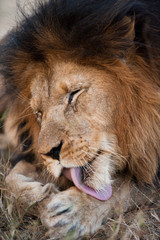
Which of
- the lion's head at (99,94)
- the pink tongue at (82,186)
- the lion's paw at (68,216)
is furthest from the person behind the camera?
the pink tongue at (82,186)

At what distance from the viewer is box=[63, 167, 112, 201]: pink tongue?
2.70m

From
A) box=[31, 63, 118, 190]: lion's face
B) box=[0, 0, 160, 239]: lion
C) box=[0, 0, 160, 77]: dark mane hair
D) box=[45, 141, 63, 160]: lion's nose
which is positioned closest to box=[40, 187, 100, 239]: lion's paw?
box=[0, 0, 160, 239]: lion

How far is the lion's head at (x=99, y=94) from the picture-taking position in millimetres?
2596

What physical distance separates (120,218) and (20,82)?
1.46 meters

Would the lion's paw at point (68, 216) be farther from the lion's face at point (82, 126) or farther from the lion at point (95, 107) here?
the lion's face at point (82, 126)

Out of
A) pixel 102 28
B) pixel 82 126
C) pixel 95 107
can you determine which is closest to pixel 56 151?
pixel 82 126

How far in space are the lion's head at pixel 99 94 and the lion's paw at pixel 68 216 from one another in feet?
0.55

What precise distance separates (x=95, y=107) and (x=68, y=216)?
747 mm

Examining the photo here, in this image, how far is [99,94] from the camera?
2.64 meters

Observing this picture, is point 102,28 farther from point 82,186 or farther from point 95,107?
point 82,186

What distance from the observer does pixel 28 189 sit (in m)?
2.87

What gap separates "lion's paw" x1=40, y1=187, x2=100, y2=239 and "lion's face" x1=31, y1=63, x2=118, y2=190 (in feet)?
0.54

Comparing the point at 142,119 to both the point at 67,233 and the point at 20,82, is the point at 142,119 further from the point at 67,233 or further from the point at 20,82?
the point at 20,82

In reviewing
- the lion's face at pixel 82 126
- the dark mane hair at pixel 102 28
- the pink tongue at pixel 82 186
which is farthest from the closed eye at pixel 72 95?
the pink tongue at pixel 82 186
